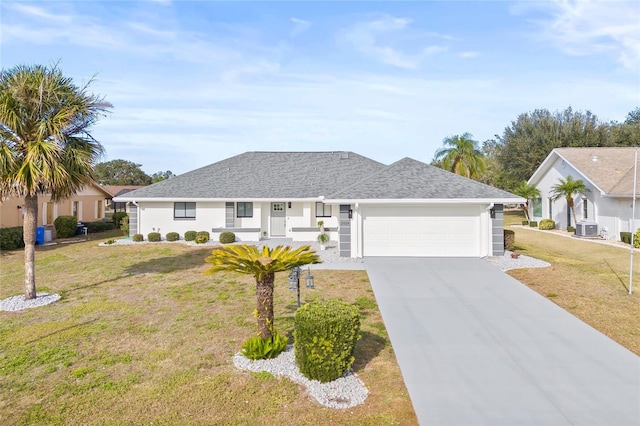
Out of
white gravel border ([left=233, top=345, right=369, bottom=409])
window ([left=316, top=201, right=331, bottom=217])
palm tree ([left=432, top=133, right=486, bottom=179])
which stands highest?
palm tree ([left=432, top=133, right=486, bottom=179])

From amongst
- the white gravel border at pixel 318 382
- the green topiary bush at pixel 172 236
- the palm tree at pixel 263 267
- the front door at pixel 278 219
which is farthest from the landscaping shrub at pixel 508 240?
the green topiary bush at pixel 172 236

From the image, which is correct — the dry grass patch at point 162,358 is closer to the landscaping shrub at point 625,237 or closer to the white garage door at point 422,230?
the white garage door at point 422,230

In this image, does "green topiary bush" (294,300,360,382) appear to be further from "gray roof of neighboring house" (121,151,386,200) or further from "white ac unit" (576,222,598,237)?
"white ac unit" (576,222,598,237)

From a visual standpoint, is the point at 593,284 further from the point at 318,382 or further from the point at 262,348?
the point at 262,348

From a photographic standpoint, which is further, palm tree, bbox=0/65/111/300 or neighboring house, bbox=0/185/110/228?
neighboring house, bbox=0/185/110/228

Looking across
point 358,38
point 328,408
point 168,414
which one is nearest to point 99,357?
point 168,414

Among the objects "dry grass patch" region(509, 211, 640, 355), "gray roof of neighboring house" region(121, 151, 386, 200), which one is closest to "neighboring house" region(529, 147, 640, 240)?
"dry grass patch" region(509, 211, 640, 355)
